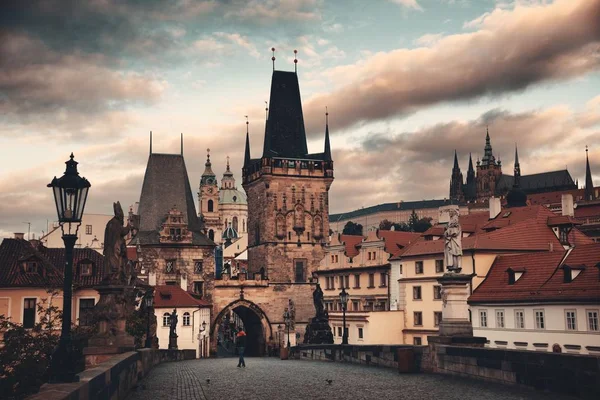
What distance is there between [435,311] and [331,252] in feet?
74.9

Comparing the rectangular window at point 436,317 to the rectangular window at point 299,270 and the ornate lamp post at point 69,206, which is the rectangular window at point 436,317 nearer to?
the rectangular window at point 299,270

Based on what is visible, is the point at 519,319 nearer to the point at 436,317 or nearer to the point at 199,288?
the point at 436,317

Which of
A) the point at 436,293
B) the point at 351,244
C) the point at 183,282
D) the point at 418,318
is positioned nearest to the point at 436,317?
the point at 436,293

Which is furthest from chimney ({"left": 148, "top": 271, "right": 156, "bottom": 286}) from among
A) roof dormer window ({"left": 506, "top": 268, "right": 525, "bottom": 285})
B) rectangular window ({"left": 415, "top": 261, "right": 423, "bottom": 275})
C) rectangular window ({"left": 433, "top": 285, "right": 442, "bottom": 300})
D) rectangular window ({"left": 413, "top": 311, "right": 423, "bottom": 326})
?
roof dormer window ({"left": 506, "top": 268, "right": 525, "bottom": 285})

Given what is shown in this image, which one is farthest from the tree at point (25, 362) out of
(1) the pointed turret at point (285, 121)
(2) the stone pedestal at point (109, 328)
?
(1) the pointed turret at point (285, 121)

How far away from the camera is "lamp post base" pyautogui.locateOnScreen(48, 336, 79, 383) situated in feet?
39.9

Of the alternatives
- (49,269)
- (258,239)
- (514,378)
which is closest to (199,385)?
(514,378)

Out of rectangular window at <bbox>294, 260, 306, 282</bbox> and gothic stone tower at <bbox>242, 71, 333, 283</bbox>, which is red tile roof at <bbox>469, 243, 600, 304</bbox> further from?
gothic stone tower at <bbox>242, 71, 333, 283</bbox>

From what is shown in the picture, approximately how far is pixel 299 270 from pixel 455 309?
6942 cm

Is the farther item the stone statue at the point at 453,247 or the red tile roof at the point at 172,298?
the red tile roof at the point at 172,298

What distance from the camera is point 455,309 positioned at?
25.0 metres

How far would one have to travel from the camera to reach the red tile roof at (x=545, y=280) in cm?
3744

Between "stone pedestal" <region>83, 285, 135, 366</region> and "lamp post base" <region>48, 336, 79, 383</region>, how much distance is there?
7531 mm

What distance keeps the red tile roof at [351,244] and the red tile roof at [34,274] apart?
29100mm
